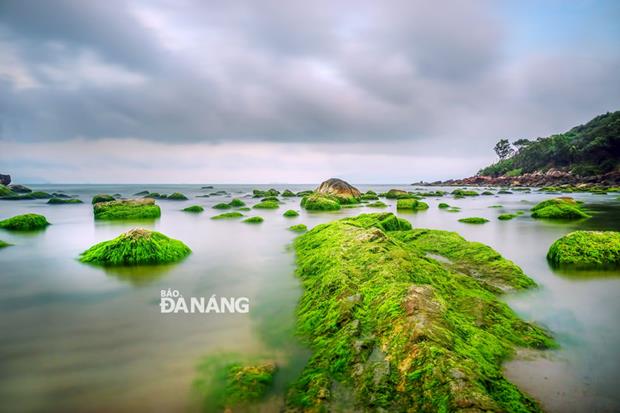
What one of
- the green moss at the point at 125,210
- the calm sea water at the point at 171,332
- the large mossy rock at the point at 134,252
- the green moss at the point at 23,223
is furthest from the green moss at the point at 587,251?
the green moss at the point at 125,210

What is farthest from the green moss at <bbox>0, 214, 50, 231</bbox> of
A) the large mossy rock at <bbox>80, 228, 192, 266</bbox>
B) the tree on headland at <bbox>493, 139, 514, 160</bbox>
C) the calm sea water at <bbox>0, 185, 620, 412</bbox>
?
the tree on headland at <bbox>493, 139, 514, 160</bbox>

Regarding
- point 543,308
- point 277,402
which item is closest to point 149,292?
point 277,402

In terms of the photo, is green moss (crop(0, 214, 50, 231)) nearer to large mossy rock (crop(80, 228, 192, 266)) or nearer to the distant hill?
large mossy rock (crop(80, 228, 192, 266))

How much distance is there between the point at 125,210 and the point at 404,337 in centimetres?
2086

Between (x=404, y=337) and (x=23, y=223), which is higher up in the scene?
(x=404, y=337)

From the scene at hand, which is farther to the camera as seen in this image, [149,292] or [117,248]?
[117,248]

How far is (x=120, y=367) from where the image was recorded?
3.56m

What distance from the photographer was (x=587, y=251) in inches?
305

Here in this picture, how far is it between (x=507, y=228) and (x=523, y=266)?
25.4 feet

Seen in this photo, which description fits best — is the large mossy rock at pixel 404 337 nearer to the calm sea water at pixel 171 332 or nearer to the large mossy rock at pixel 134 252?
the calm sea water at pixel 171 332

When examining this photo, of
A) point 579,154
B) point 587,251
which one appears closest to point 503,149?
point 579,154

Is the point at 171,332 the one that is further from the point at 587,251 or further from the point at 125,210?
the point at 125,210

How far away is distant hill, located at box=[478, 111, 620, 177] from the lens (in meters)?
62.8

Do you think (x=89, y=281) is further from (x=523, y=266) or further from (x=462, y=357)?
(x=523, y=266)
